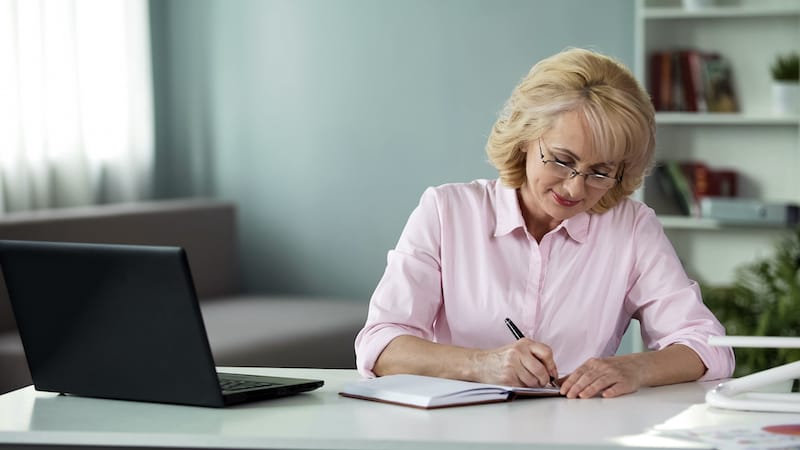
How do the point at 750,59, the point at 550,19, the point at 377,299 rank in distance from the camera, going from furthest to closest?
the point at 550,19
the point at 750,59
the point at 377,299

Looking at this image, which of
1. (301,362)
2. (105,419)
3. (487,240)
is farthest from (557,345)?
(301,362)

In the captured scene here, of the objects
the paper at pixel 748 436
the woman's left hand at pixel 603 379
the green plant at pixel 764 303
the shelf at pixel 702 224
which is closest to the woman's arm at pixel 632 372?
the woman's left hand at pixel 603 379

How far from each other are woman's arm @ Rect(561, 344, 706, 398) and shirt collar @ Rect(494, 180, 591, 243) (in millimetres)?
334

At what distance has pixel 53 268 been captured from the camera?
1.71m

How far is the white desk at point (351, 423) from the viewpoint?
149cm

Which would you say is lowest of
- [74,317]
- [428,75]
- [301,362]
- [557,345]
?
[301,362]

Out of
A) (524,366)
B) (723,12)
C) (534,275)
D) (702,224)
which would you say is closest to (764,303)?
(702,224)

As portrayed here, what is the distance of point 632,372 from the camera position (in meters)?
1.86

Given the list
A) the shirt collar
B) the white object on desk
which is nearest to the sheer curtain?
the shirt collar

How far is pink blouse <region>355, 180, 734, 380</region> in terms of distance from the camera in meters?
2.21

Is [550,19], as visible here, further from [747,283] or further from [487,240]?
[487,240]

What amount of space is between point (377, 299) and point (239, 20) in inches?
124

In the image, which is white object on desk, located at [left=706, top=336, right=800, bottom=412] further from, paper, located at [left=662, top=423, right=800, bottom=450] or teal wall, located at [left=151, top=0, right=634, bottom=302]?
teal wall, located at [left=151, top=0, right=634, bottom=302]

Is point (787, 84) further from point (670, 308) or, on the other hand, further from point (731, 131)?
point (670, 308)
